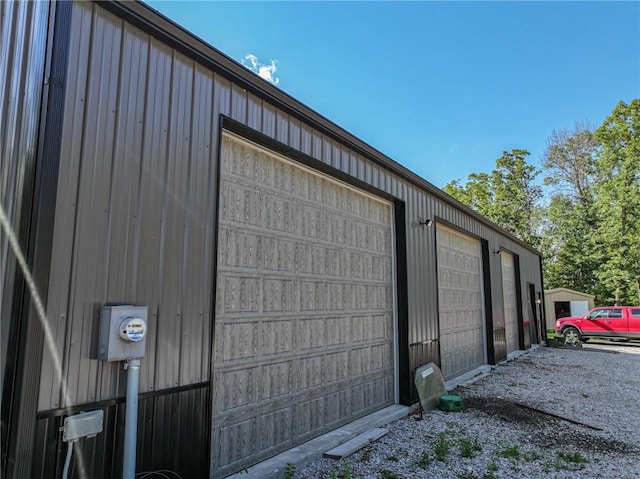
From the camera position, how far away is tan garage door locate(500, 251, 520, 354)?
1284 cm

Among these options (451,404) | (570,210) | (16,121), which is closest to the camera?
(16,121)

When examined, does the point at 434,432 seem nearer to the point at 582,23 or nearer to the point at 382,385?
the point at 382,385

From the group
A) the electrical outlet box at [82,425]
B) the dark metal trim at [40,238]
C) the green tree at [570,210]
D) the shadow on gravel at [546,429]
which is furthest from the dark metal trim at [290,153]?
the green tree at [570,210]

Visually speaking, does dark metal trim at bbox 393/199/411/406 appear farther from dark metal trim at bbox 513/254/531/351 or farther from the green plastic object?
dark metal trim at bbox 513/254/531/351

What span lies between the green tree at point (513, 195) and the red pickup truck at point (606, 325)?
10917 millimetres

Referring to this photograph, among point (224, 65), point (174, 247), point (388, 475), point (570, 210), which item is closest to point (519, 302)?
point (388, 475)

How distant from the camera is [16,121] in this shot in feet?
7.39

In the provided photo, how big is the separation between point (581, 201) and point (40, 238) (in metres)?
29.8

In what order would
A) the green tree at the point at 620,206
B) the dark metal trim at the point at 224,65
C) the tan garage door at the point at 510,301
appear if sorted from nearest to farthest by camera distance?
the dark metal trim at the point at 224,65 < the tan garage door at the point at 510,301 < the green tree at the point at 620,206

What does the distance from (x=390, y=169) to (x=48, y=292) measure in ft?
16.7

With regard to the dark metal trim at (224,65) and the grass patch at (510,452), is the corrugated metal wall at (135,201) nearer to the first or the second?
the dark metal trim at (224,65)

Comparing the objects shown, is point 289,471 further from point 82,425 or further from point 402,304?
point 402,304

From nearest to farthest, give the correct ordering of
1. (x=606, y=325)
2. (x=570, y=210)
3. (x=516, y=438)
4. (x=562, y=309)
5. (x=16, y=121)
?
(x=16, y=121) < (x=516, y=438) < (x=606, y=325) < (x=562, y=309) < (x=570, y=210)

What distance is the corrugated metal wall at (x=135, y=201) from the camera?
95.8 inches
